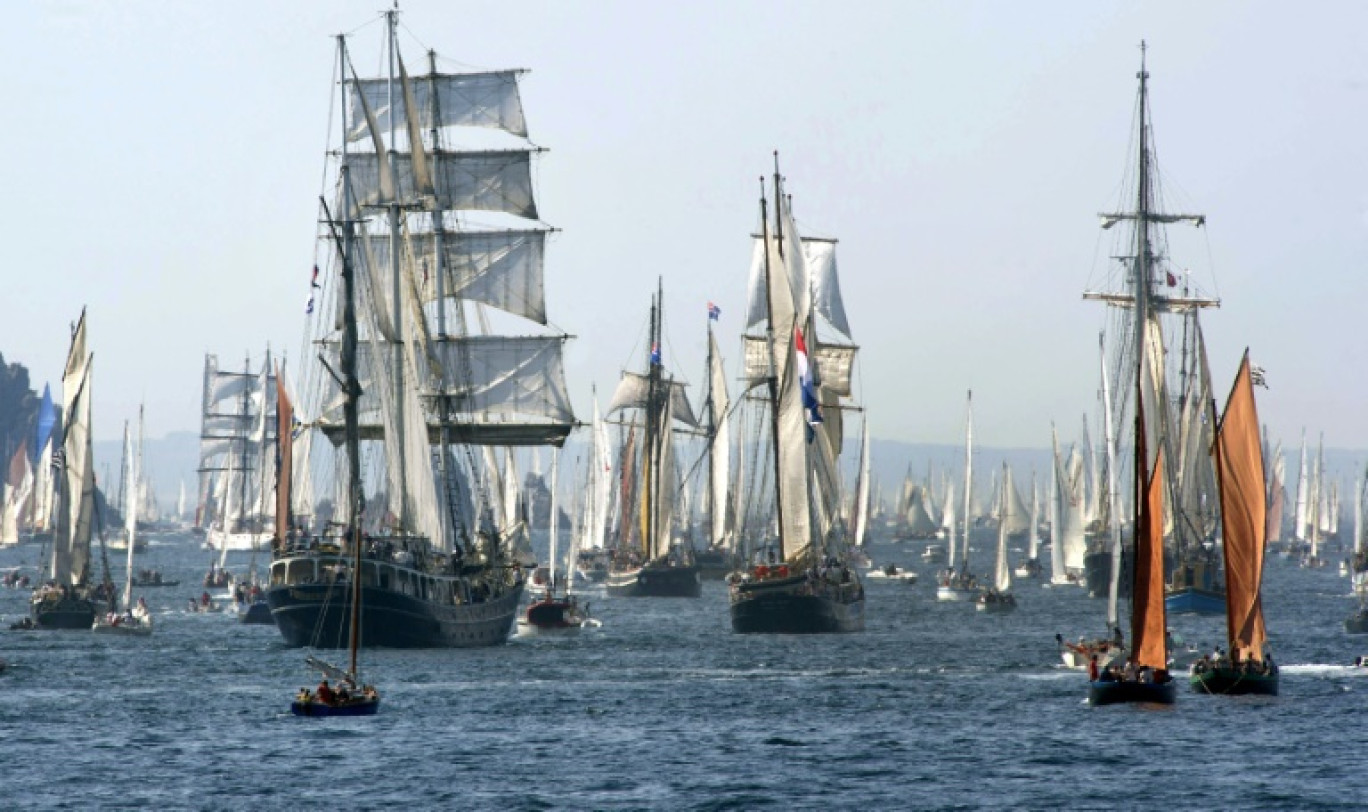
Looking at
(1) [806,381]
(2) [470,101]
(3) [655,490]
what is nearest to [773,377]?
(1) [806,381]

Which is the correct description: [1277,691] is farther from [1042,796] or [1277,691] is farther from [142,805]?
[142,805]

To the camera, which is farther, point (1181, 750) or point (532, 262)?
point (532, 262)

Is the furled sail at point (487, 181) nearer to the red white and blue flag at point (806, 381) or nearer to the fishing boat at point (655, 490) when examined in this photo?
the red white and blue flag at point (806, 381)

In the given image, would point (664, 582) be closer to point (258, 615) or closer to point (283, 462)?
point (283, 462)

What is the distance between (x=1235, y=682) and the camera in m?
73.2

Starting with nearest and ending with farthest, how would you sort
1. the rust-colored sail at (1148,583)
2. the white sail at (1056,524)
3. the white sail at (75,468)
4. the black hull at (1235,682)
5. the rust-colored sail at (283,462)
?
1. the rust-colored sail at (1148,583)
2. the black hull at (1235,682)
3. the white sail at (75,468)
4. the rust-colored sail at (283,462)
5. the white sail at (1056,524)

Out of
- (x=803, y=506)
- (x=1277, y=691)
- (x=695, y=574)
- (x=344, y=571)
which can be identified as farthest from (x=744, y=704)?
(x=695, y=574)

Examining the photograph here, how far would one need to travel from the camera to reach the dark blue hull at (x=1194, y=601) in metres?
130

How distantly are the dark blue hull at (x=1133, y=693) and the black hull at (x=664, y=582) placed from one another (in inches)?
3566

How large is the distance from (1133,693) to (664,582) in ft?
302

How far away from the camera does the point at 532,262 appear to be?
127 metres

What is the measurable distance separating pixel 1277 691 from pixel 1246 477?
8.31 metres

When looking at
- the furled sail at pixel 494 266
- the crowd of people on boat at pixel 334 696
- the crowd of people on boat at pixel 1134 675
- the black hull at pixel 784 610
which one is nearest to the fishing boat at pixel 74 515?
the furled sail at pixel 494 266

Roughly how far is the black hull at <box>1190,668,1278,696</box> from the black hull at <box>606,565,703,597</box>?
89.2 meters
